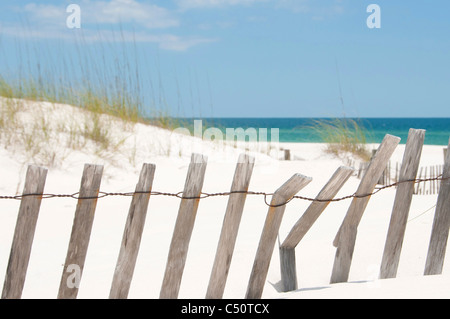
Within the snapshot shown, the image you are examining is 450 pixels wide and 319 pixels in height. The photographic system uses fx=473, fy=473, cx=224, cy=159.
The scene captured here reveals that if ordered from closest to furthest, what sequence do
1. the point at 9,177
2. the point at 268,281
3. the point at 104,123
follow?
the point at 268,281, the point at 9,177, the point at 104,123

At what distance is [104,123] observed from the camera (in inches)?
276

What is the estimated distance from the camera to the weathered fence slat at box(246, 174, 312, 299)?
7.08 feet

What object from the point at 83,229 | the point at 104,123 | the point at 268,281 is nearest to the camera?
the point at 83,229

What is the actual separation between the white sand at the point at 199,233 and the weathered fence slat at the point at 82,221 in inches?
32.3

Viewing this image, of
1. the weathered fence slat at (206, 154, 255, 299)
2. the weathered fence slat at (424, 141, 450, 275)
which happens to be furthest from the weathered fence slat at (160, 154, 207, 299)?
the weathered fence slat at (424, 141, 450, 275)

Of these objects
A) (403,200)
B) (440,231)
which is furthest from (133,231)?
(440,231)

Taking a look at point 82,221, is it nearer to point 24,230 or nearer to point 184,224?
point 24,230

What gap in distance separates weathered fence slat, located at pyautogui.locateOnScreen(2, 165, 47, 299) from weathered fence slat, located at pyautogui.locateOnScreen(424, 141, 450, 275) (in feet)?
6.65

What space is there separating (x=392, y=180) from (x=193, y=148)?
3.20 metres

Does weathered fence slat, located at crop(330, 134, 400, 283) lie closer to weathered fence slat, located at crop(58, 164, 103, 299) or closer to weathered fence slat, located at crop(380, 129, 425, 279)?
weathered fence slat, located at crop(380, 129, 425, 279)

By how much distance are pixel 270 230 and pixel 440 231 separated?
104cm

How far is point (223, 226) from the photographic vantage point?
2154mm

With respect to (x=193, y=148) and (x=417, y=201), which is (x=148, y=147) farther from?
(x=417, y=201)
